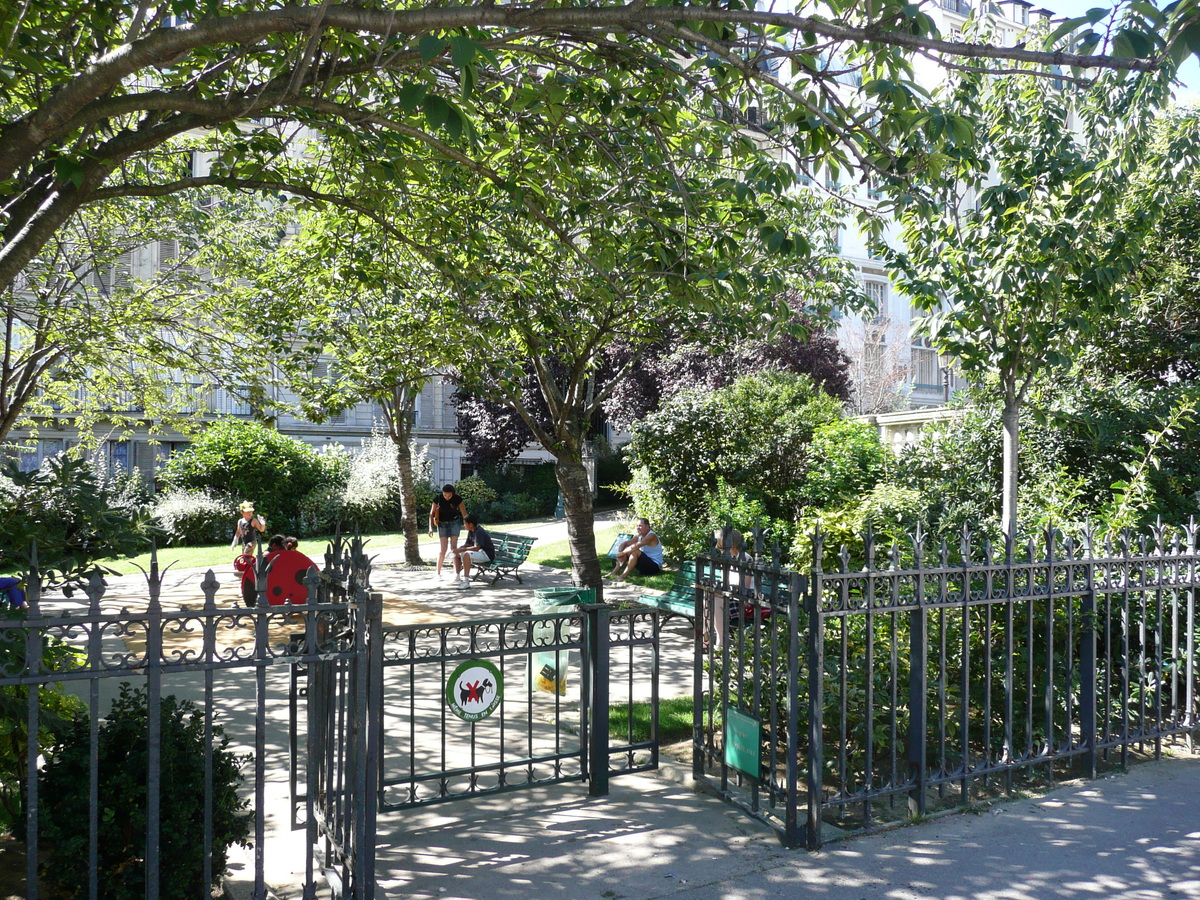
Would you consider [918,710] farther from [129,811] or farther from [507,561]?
[507,561]

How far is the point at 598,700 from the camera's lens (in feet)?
19.3

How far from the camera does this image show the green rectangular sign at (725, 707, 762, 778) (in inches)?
213

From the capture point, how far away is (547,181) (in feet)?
24.3

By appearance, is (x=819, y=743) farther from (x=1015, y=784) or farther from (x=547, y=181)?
(x=547, y=181)

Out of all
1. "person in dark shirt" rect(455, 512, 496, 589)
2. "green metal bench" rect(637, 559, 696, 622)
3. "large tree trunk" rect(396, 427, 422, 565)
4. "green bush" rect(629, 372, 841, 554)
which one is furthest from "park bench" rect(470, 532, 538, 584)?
"green metal bench" rect(637, 559, 696, 622)

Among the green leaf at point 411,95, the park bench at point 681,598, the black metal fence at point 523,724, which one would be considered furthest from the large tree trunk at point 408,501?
the green leaf at point 411,95

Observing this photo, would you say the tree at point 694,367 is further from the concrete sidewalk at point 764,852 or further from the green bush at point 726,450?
the concrete sidewalk at point 764,852

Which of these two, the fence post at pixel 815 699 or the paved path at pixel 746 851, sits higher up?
the fence post at pixel 815 699

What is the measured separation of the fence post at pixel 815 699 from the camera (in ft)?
16.0

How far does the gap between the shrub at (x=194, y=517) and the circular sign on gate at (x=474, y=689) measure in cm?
1991

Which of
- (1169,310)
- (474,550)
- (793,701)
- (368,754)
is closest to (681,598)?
(793,701)

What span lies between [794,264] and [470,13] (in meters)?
6.80

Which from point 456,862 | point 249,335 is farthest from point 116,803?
point 249,335

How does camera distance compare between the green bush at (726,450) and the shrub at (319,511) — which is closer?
the green bush at (726,450)
